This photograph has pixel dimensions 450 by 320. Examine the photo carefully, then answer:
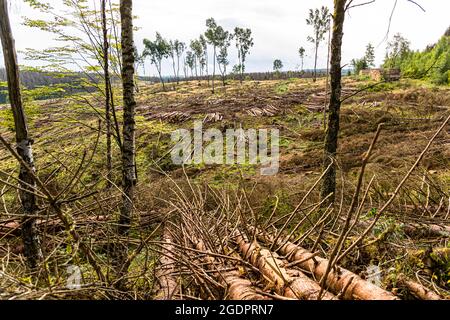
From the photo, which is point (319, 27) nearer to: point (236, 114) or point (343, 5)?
point (236, 114)

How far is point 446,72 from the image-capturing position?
72.3ft

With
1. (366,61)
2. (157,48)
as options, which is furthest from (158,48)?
(366,61)

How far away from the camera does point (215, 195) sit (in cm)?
498

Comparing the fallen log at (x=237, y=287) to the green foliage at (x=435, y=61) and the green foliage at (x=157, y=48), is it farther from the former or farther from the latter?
the green foliage at (x=157, y=48)

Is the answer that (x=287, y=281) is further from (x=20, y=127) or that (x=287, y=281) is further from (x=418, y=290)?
(x=20, y=127)

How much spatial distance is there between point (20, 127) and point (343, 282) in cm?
397

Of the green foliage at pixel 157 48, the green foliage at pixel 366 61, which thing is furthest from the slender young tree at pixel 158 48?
the green foliage at pixel 366 61

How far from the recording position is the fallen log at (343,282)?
1.71 meters

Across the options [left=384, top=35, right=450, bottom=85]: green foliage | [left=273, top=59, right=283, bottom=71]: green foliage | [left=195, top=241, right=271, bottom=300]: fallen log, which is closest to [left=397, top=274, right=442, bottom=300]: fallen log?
[left=195, top=241, right=271, bottom=300]: fallen log

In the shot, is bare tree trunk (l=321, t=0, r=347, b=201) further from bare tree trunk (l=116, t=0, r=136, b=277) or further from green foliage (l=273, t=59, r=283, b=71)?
green foliage (l=273, t=59, r=283, b=71)

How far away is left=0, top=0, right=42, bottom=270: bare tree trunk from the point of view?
3410mm

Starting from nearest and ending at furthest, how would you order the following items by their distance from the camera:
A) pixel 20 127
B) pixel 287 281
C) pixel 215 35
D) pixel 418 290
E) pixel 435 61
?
pixel 287 281 < pixel 418 290 < pixel 20 127 < pixel 435 61 < pixel 215 35

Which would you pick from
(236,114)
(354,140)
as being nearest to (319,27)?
(236,114)

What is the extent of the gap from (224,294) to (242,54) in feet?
174
